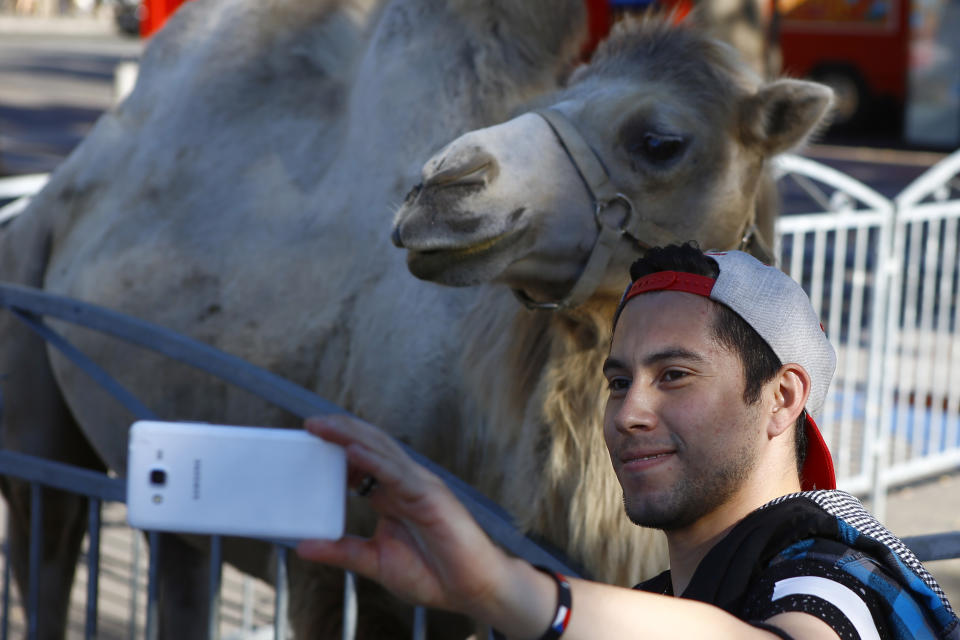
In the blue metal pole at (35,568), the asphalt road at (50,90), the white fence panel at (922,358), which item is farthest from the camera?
the asphalt road at (50,90)

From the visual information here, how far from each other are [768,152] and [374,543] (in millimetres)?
2009

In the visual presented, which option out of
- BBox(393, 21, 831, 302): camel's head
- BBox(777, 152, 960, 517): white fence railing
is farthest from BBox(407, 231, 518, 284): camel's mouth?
BBox(777, 152, 960, 517): white fence railing

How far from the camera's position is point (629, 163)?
8.96 feet

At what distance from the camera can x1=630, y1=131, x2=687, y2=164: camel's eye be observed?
2.70 m

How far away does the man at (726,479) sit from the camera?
1074mm

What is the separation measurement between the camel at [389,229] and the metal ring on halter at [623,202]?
0.4 inches

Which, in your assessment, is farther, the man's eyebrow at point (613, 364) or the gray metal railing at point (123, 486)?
the gray metal railing at point (123, 486)

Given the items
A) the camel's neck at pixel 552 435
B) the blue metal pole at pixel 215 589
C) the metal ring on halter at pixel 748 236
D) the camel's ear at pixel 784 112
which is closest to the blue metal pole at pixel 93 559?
the blue metal pole at pixel 215 589

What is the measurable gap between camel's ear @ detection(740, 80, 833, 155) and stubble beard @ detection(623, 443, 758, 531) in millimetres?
1515

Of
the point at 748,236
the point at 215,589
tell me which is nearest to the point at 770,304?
the point at 215,589

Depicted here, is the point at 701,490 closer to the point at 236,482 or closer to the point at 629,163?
the point at 236,482

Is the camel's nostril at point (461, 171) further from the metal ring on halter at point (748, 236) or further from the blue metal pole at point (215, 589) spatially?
the blue metal pole at point (215, 589)

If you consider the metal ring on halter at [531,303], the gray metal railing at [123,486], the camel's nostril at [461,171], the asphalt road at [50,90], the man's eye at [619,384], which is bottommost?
the gray metal railing at [123,486]

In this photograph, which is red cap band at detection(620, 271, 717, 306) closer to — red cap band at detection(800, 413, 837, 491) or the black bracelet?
red cap band at detection(800, 413, 837, 491)
